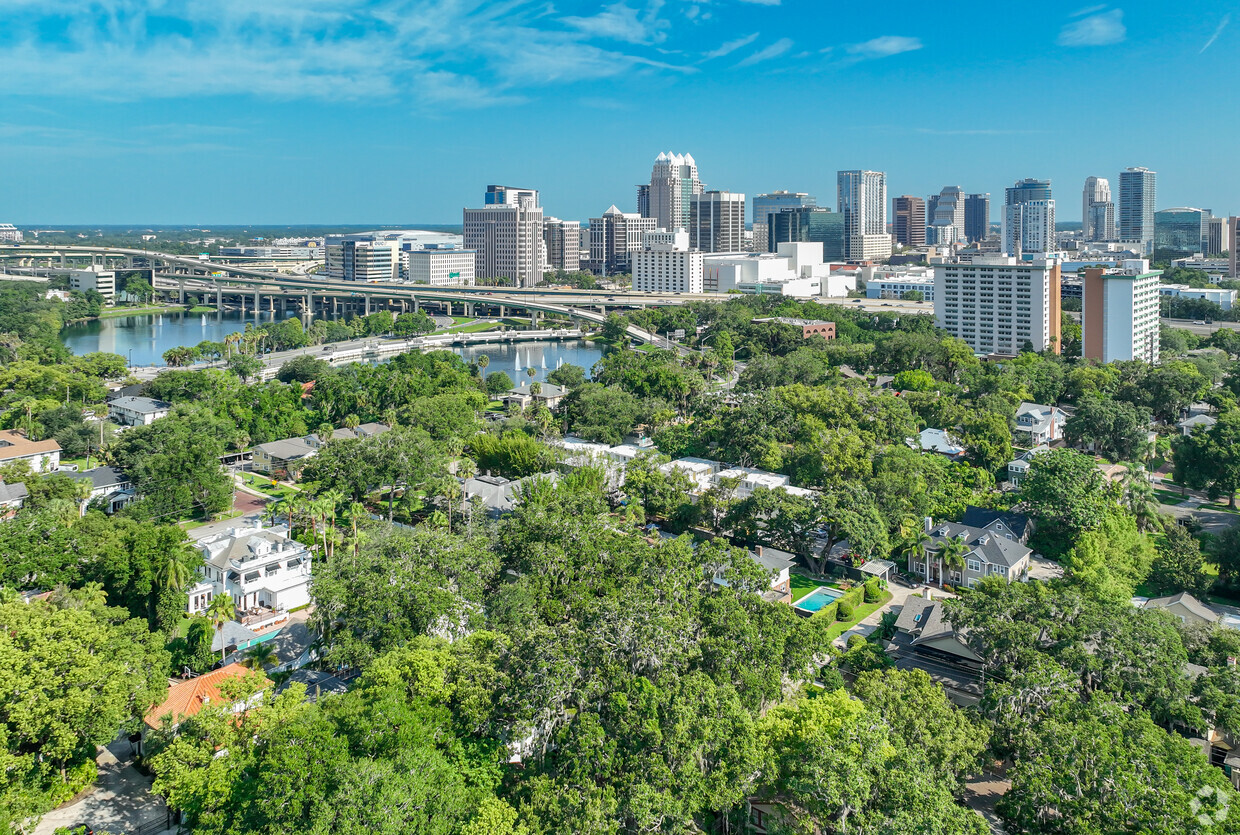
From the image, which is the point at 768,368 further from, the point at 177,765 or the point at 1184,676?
the point at 177,765

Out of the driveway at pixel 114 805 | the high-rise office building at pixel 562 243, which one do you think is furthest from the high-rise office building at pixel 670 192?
the driveway at pixel 114 805

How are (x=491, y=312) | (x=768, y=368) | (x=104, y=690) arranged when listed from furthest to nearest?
1. (x=491, y=312)
2. (x=768, y=368)
3. (x=104, y=690)

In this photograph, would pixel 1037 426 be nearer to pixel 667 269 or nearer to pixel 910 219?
pixel 667 269

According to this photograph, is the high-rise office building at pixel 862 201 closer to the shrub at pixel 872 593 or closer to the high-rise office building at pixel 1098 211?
the high-rise office building at pixel 1098 211

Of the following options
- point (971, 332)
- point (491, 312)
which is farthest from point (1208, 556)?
point (491, 312)

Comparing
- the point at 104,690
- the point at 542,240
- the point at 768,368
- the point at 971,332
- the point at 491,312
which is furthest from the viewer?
the point at 542,240

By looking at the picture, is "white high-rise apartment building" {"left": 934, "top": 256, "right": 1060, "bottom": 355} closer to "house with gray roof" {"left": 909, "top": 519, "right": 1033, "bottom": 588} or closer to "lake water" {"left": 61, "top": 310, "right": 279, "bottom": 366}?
"house with gray roof" {"left": 909, "top": 519, "right": 1033, "bottom": 588}
